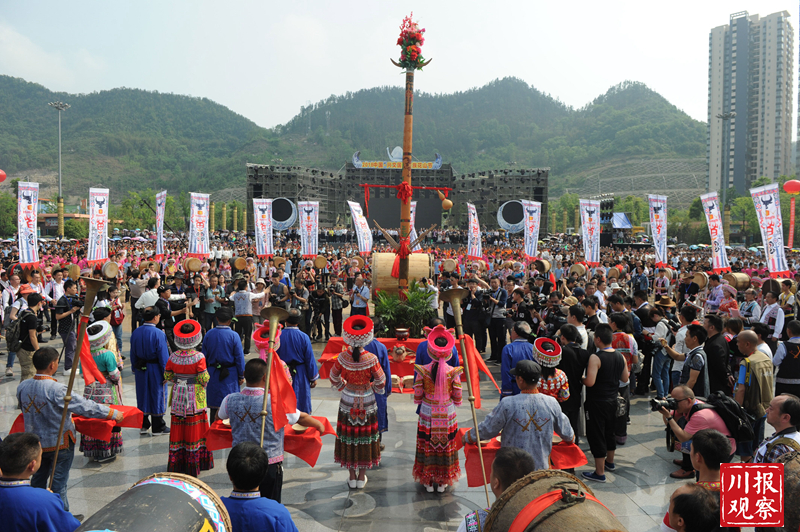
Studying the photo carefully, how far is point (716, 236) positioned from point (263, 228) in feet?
42.0

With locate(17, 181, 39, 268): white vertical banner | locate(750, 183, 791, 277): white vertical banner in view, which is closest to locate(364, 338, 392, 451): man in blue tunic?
locate(750, 183, 791, 277): white vertical banner

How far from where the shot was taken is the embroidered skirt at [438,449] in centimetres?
482

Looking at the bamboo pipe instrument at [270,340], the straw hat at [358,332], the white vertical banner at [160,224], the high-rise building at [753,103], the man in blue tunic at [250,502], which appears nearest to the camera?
the man in blue tunic at [250,502]

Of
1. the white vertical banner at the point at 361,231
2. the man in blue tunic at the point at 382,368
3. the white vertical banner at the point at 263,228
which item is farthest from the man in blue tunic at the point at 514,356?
the white vertical banner at the point at 263,228

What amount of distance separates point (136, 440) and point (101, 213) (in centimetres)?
945

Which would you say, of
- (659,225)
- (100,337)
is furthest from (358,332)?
(659,225)

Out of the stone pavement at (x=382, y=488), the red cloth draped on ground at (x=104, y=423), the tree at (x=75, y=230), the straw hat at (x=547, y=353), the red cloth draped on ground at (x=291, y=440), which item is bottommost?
the stone pavement at (x=382, y=488)

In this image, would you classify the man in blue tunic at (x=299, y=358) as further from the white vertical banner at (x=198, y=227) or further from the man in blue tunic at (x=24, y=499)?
the white vertical banner at (x=198, y=227)

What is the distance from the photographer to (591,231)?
51.9ft

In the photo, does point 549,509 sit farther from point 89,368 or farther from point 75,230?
point 75,230

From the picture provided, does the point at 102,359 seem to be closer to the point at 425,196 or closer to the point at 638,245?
the point at 638,245

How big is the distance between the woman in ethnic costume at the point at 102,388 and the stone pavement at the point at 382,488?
133mm

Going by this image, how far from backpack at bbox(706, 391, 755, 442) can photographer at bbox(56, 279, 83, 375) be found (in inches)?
341

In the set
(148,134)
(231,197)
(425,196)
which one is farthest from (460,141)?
(425,196)
